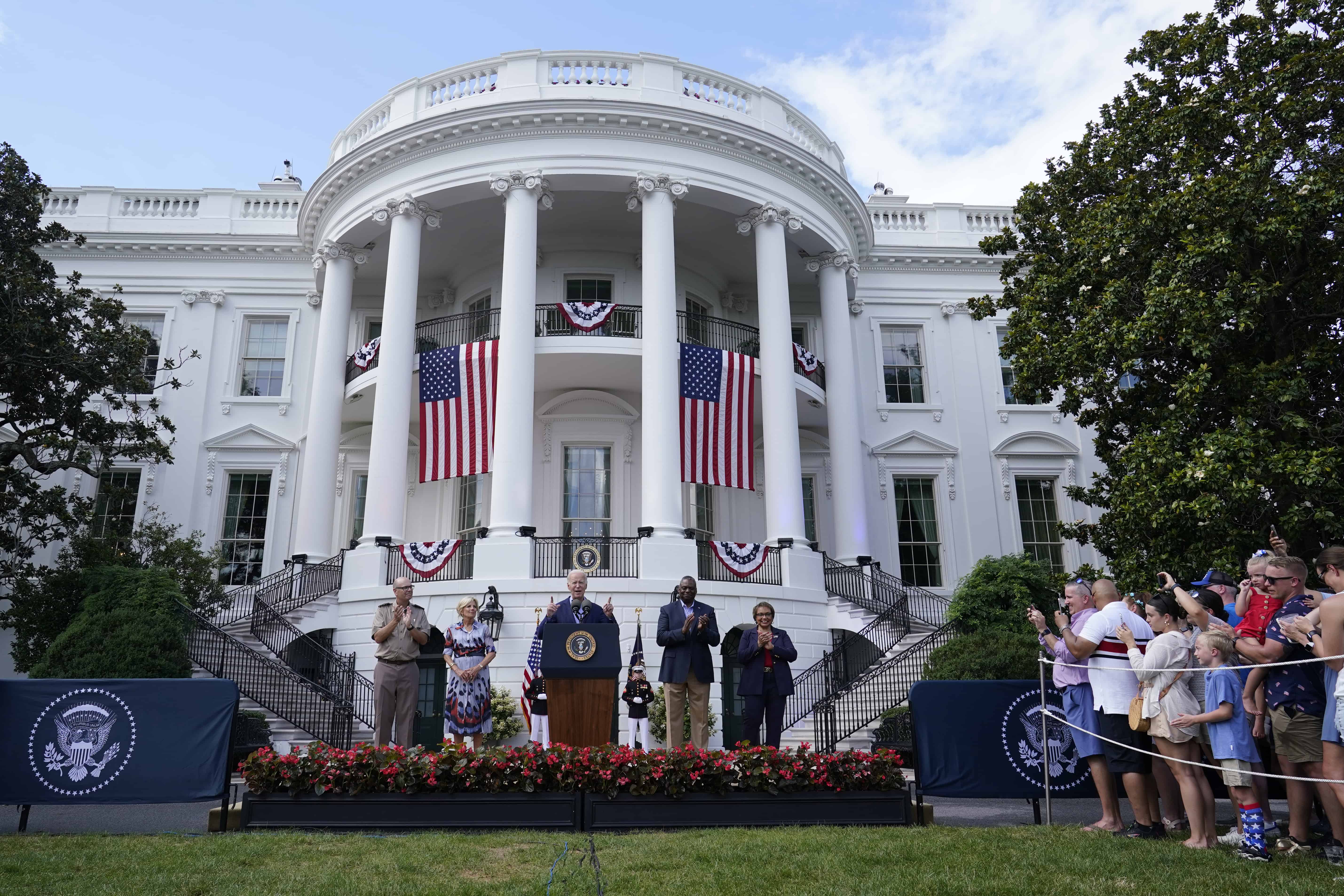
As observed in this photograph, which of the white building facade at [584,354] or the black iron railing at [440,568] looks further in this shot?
the white building facade at [584,354]

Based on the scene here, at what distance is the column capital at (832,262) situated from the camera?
21766mm

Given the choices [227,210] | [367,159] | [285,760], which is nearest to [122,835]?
[285,760]

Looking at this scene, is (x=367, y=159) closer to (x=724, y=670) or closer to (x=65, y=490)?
(x=65, y=490)

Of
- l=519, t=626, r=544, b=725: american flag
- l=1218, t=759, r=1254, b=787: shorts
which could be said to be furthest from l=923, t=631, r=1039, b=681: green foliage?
l=1218, t=759, r=1254, b=787: shorts

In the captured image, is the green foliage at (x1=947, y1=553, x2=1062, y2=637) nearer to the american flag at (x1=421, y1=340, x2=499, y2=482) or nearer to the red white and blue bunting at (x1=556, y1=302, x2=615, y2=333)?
the red white and blue bunting at (x1=556, y1=302, x2=615, y2=333)

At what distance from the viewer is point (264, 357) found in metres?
23.3

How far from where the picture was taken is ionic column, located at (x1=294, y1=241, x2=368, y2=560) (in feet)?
64.1

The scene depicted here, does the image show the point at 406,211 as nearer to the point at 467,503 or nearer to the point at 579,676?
the point at 467,503

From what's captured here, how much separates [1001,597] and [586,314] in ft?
31.2

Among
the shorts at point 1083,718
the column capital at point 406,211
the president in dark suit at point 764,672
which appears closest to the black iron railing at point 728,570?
the president in dark suit at point 764,672

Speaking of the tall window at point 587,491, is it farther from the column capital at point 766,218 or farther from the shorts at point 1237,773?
the shorts at point 1237,773

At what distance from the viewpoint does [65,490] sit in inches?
767

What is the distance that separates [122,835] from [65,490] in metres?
14.9

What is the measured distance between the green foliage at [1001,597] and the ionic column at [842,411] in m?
3.95
